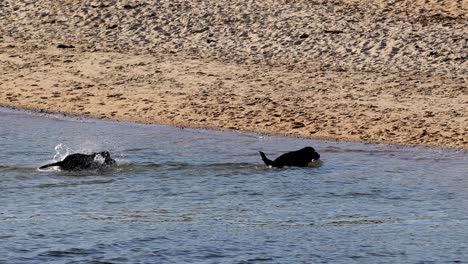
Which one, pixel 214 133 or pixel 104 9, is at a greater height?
pixel 104 9

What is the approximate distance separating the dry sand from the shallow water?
3.60ft

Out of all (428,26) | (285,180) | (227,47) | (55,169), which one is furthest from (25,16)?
(285,180)

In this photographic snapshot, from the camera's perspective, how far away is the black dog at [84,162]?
1232 cm

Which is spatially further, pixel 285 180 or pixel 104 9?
pixel 104 9

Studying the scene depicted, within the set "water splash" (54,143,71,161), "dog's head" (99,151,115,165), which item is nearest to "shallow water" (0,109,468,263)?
"water splash" (54,143,71,161)

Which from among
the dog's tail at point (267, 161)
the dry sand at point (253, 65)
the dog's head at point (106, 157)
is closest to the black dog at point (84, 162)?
the dog's head at point (106, 157)

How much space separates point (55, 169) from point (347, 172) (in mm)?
3120

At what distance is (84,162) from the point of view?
489 inches

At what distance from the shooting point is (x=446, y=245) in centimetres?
956

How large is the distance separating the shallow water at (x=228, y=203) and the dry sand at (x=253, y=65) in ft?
3.60

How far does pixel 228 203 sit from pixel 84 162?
211cm

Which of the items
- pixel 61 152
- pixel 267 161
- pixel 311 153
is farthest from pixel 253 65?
pixel 267 161

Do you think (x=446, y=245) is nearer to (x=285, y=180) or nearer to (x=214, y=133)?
(x=285, y=180)

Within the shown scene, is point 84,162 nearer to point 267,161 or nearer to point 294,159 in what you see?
point 267,161
